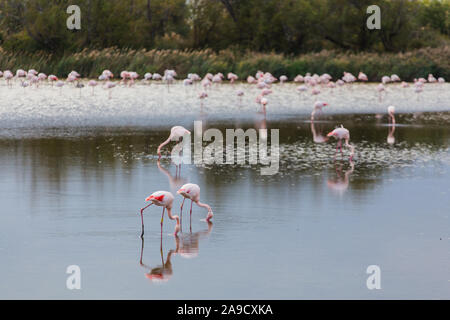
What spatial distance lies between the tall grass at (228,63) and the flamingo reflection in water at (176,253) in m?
30.8

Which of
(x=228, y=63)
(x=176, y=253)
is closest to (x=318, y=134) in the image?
(x=176, y=253)

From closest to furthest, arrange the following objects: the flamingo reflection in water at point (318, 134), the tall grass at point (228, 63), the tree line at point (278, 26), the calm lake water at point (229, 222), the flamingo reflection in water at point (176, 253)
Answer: the calm lake water at point (229, 222)
the flamingo reflection in water at point (176, 253)
the flamingo reflection in water at point (318, 134)
the tall grass at point (228, 63)
the tree line at point (278, 26)

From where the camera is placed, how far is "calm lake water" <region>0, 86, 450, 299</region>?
7492 millimetres

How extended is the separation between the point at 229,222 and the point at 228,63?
113ft

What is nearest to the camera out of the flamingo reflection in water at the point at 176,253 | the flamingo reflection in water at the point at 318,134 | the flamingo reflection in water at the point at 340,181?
the flamingo reflection in water at the point at 176,253

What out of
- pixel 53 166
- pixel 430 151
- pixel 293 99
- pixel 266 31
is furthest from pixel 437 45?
pixel 53 166

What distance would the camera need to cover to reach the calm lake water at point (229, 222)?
7492mm

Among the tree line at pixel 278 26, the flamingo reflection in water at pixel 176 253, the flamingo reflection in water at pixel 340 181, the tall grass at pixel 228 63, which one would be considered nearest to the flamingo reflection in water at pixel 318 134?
the flamingo reflection in water at pixel 340 181

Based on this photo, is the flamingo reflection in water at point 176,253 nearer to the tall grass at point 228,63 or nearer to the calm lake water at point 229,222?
the calm lake water at point 229,222

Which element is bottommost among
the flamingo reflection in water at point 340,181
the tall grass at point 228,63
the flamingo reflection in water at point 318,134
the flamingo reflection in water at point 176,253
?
the flamingo reflection in water at point 176,253

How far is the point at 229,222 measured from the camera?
32.3 ft

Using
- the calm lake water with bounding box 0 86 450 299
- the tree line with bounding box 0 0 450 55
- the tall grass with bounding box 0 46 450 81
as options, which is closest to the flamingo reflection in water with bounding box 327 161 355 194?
the calm lake water with bounding box 0 86 450 299

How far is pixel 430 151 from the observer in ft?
54.9

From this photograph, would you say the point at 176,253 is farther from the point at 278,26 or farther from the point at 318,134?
the point at 278,26
